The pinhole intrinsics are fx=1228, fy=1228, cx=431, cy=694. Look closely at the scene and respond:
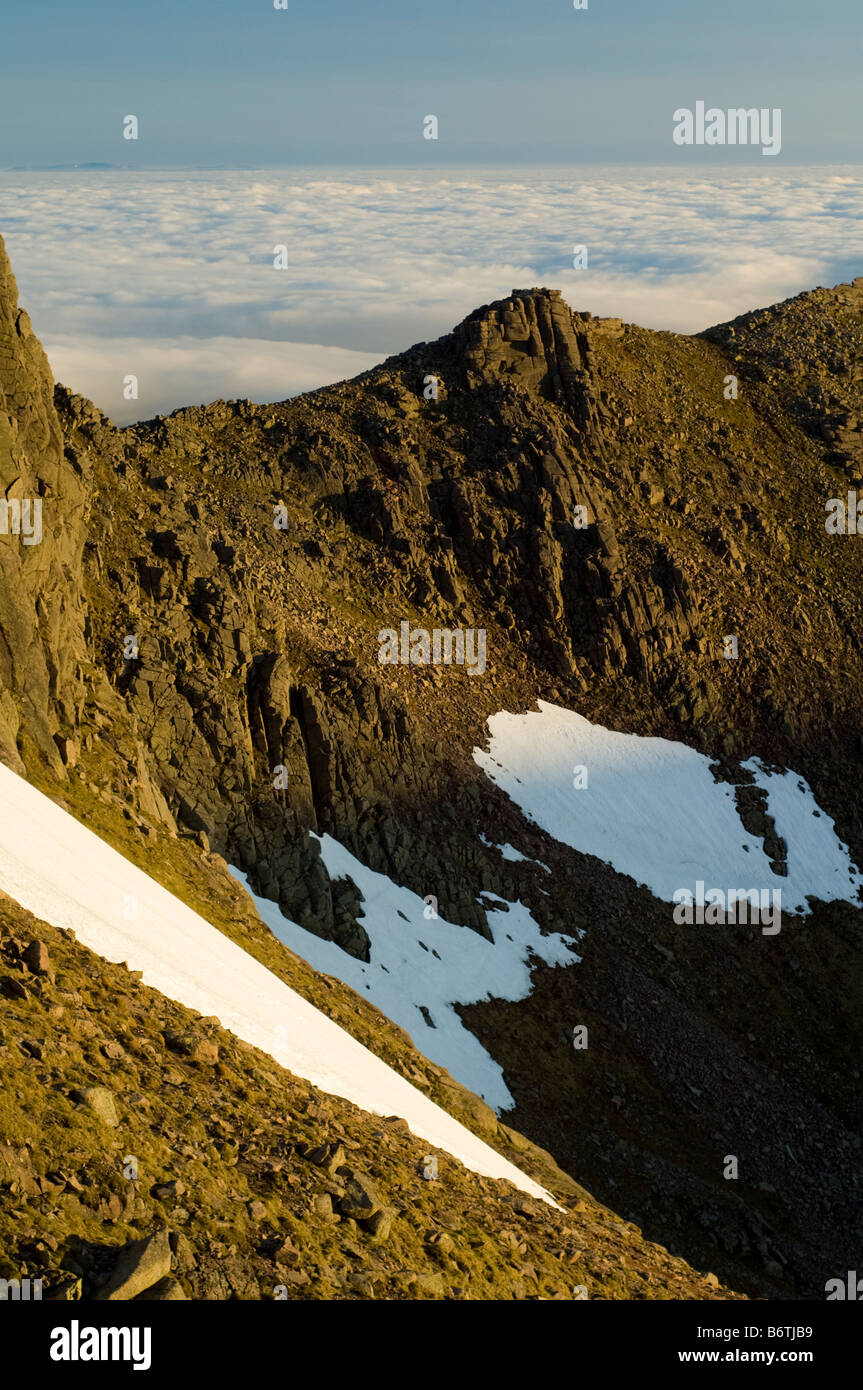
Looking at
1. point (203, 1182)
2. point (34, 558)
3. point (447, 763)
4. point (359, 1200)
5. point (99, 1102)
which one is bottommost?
point (359, 1200)

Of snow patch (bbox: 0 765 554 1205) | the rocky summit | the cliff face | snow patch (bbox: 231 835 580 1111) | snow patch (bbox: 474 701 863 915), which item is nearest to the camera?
the rocky summit

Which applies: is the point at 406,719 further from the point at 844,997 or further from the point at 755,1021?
the point at 844,997

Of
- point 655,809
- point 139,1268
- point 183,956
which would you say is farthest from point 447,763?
point 139,1268

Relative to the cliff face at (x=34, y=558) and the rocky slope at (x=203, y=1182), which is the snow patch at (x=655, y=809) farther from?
the rocky slope at (x=203, y=1182)

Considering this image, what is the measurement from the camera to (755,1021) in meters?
54.6

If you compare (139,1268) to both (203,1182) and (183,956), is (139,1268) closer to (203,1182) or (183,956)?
(203,1182)

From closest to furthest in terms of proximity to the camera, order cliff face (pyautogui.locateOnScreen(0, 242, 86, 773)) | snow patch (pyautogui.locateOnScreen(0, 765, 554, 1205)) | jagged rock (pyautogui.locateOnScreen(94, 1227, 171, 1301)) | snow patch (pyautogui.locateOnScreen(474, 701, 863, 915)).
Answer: jagged rock (pyautogui.locateOnScreen(94, 1227, 171, 1301))
snow patch (pyautogui.locateOnScreen(0, 765, 554, 1205))
cliff face (pyautogui.locateOnScreen(0, 242, 86, 773))
snow patch (pyautogui.locateOnScreen(474, 701, 863, 915))

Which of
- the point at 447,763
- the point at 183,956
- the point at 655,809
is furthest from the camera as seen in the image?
the point at 655,809

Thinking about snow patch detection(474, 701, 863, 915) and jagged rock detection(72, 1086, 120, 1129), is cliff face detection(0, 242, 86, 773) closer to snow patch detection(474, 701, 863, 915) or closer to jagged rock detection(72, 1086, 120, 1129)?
jagged rock detection(72, 1086, 120, 1129)

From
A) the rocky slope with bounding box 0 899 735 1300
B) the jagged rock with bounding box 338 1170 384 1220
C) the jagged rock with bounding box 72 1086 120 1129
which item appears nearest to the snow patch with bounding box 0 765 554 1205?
the rocky slope with bounding box 0 899 735 1300

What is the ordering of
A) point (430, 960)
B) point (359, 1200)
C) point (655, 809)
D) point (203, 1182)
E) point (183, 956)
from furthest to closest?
point (655, 809) → point (430, 960) → point (183, 956) → point (359, 1200) → point (203, 1182)

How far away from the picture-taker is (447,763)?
183ft

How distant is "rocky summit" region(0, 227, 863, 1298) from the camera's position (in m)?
16.1

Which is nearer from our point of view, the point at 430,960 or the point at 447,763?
the point at 430,960
